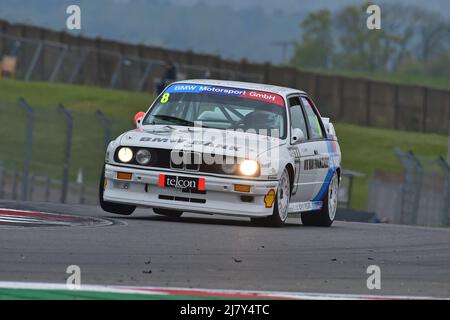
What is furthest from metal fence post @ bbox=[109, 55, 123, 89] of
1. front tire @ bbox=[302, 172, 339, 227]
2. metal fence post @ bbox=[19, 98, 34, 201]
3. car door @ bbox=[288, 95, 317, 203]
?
car door @ bbox=[288, 95, 317, 203]

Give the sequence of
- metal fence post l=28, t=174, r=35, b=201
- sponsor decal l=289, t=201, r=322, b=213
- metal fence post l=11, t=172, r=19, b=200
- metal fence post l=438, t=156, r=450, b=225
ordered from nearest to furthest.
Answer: sponsor decal l=289, t=201, r=322, b=213
metal fence post l=438, t=156, r=450, b=225
metal fence post l=28, t=174, r=35, b=201
metal fence post l=11, t=172, r=19, b=200

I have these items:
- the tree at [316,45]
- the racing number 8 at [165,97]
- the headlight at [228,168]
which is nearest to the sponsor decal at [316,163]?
the headlight at [228,168]

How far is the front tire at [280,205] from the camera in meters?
13.7

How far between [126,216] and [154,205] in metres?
1.27

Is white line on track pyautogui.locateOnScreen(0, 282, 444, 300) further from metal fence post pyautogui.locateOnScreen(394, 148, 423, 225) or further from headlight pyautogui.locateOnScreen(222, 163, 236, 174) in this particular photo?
metal fence post pyautogui.locateOnScreen(394, 148, 423, 225)

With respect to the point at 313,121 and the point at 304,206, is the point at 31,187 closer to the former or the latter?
the point at 313,121

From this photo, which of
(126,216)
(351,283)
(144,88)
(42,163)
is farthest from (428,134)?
(351,283)

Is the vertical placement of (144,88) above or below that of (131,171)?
above

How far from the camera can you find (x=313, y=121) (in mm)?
15586

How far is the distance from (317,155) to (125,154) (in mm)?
2385

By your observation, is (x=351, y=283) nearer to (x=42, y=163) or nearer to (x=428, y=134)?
(x=42, y=163)

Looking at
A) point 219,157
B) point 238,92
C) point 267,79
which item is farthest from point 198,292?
point 267,79

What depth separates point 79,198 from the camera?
24578 millimetres

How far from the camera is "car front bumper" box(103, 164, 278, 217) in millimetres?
13352
